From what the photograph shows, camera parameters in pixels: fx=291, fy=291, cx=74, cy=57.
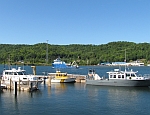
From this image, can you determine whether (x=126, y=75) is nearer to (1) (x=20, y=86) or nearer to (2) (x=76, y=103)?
(2) (x=76, y=103)

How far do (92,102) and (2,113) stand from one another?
46.4ft


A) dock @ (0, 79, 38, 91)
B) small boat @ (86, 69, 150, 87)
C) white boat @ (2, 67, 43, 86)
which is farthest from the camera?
small boat @ (86, 69, 150, 87)

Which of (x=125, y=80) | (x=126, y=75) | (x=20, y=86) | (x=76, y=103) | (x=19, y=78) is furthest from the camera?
(x=126, y=75)

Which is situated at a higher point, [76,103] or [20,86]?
[20,86]

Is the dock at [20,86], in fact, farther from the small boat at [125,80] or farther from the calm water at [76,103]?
the small boat at [125,80]

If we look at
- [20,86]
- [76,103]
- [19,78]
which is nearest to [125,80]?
[76,103]

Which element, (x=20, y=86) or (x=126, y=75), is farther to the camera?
(x=126, y=75)

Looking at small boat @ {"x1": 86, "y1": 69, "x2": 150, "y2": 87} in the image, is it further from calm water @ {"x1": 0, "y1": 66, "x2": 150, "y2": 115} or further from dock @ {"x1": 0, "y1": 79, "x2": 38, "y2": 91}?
dock @ {"x1": 0, "y1": 79, "x2": 38, "y2": 91}

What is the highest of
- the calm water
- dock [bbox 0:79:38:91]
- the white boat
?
the white boat

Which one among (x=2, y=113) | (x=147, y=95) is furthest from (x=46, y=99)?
(x=147, y=95)

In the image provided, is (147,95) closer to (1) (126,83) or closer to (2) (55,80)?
(1) (126,83)

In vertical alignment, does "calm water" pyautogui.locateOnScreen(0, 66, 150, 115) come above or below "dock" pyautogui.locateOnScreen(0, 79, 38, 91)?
below

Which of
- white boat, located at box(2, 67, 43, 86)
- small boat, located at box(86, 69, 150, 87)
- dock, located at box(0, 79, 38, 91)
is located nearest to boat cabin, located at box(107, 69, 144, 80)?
small boat, located at box(86, 69, 150, 87)

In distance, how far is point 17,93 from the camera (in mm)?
51344
